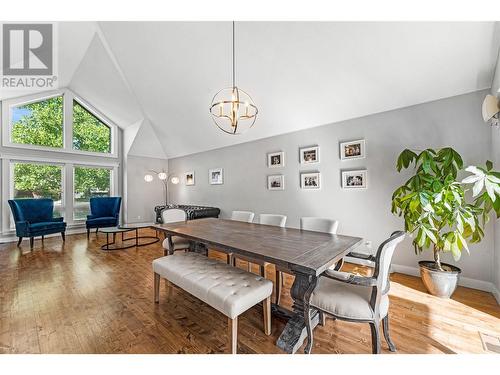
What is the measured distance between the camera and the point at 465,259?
98.0 inches

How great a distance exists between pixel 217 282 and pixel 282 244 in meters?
0.62

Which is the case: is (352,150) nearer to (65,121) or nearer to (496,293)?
(496,293)

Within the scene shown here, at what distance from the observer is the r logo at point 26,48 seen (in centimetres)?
303

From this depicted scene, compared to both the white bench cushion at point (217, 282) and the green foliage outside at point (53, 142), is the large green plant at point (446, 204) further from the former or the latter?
the green foliage outside at point (53, 142)

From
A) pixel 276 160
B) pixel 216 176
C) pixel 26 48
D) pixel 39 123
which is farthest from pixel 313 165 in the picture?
pixel 39 123

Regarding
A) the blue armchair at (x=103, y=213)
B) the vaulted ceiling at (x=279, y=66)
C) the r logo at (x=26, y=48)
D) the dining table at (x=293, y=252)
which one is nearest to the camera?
the dining table at (x=293, y=252)

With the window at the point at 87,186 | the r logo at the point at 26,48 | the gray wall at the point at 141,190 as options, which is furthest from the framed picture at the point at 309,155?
the window at the point at 87,186

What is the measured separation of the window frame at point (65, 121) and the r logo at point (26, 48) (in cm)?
122

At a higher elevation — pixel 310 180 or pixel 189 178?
pixel 189 178

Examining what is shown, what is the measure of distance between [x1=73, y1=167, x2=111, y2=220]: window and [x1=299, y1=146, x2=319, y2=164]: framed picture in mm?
5874

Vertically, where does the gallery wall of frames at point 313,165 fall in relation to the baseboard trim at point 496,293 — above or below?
above

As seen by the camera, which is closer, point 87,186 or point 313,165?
point 313,165

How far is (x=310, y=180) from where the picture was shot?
3785mm
